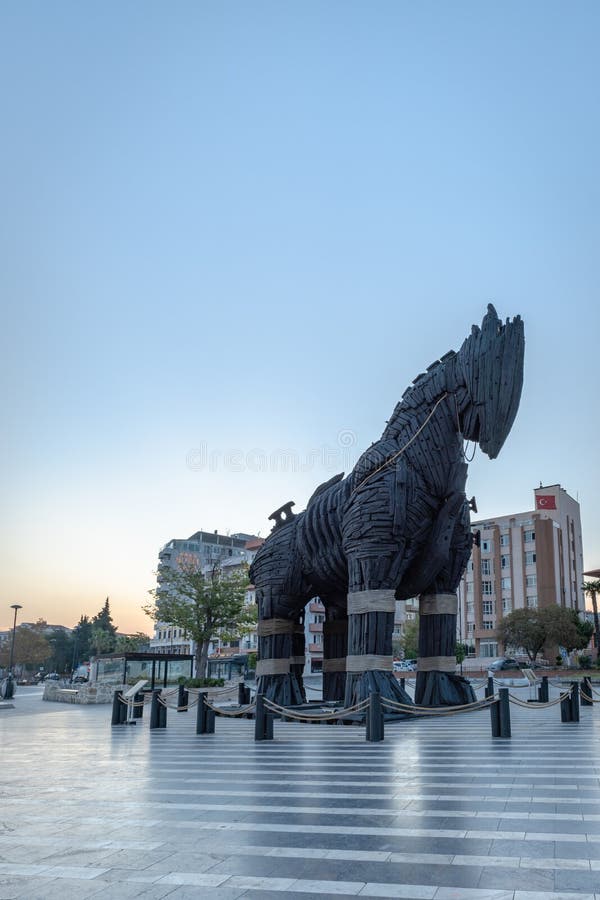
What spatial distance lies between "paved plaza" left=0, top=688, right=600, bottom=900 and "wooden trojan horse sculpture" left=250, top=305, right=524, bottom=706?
2897 mm

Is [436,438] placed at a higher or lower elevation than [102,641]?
higher

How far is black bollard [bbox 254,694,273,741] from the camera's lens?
13414 mm

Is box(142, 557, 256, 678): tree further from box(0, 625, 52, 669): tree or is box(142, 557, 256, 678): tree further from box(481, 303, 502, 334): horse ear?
box(0, 625, 52, 669): tree

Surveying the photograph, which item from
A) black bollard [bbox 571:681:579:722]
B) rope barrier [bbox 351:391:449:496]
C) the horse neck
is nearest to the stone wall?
rope barrier [bbox 351:391:449:496]

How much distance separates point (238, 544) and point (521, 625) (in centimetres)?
5670

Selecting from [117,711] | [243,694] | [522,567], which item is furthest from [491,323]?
[522,567]

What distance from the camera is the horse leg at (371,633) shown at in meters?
14.8

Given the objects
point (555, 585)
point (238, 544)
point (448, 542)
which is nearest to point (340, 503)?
point (448, 542)

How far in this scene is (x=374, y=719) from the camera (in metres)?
12.4

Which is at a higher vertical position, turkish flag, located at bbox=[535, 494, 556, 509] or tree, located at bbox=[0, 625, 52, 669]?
turkish flag, located at bbox=[535, 494, 556, 509]

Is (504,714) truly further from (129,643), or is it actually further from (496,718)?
(129,643)

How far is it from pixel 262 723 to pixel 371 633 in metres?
2.73

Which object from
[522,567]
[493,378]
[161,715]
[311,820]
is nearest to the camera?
[311,820]

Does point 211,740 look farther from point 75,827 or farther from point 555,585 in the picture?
point 555,585
